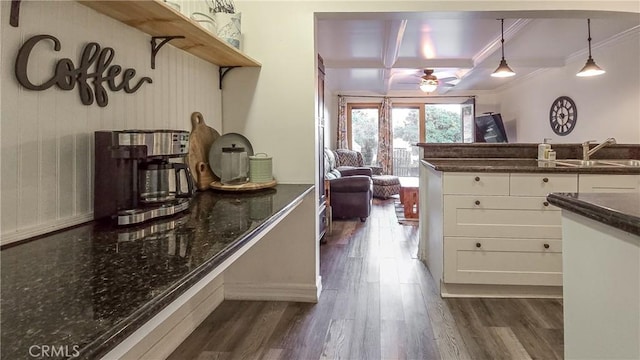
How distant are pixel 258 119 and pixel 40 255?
5.65 ft

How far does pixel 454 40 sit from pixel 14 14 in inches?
170

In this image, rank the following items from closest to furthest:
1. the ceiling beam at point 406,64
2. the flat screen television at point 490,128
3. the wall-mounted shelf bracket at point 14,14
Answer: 1. the wall-mounted shelf bracket at point 14,14
2. the ceiling beam at point 406,64
3. the flat screen television at point 490,128

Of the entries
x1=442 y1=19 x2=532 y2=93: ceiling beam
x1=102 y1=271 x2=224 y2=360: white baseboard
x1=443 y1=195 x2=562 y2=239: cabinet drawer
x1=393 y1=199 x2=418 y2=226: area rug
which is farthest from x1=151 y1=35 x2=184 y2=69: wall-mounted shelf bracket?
x1=393 y1=199 x2=418 y2=226: area rug

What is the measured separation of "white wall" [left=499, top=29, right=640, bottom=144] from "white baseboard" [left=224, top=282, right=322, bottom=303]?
419 cm

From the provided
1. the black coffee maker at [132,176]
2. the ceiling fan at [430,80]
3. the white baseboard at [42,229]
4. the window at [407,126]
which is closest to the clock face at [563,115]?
the ceiling fan at [430,80]

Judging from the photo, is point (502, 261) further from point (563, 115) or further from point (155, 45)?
point (563, 115)

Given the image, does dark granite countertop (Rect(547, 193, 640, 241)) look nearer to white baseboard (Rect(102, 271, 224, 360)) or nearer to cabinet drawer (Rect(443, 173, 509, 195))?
white baseboard (Rect(102, 271, 224, 360))

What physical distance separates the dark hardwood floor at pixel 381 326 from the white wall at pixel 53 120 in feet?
3.72

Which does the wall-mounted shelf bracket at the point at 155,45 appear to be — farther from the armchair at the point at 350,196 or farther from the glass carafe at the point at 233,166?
the armchair at the point at 350,196

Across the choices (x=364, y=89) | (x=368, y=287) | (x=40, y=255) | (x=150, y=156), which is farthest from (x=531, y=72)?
(x=40, y=255)

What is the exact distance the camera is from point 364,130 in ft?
28.8

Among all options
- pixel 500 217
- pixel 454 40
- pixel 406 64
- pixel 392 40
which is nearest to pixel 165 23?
pixel 500 217

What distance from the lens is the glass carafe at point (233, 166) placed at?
7.11 feet

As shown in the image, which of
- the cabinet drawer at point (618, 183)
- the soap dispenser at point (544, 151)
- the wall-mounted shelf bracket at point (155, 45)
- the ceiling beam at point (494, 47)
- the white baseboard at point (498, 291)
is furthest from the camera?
the ceiling beam at point (494, 47)
